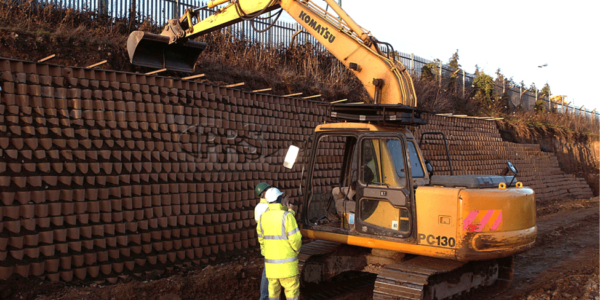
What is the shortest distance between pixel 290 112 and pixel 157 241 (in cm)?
379

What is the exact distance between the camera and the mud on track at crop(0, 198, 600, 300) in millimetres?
5719

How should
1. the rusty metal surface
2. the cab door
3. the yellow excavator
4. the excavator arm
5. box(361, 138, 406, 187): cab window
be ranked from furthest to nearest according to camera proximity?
the excavator arm, box(361, 138, 406, 187): cab window, the cab door, the yellow excavator, the rusty metal surface

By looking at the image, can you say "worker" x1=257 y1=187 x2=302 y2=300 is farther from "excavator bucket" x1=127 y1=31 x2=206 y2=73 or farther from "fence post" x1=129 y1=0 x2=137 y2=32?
"fence post" x1=129 y1=0 x2=137 y2=32

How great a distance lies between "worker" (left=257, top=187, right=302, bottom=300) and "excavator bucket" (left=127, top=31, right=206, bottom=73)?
5.11 metres

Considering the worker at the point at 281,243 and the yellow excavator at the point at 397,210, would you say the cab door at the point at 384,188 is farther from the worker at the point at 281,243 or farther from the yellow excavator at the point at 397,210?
the worker at the point at 281,243

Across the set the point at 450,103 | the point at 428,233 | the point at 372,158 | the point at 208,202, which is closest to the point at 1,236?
the point at 208,202

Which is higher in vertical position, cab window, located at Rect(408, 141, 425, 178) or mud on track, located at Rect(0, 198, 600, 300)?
cab window, located at Rect(408, 141, 425, 178)

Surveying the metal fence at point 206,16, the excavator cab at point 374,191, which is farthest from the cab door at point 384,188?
the metal fence at point 206,16

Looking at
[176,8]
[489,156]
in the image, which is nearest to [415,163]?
[176,8]

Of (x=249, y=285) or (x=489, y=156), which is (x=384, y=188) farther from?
(x=489, y=156)

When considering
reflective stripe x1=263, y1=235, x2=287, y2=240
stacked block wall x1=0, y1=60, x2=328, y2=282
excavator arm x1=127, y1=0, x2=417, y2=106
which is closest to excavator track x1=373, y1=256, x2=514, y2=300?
reflective stripe x1=263, y1=235, x2=287, y2=240

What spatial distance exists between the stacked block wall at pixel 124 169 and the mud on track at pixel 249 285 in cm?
21

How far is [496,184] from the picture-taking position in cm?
590

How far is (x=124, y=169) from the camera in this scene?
6652mm
